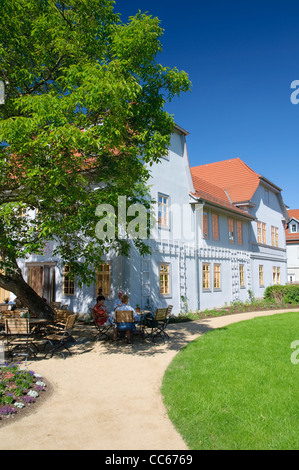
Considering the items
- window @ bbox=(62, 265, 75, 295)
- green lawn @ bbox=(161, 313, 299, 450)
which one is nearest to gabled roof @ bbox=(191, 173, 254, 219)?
window @ bbox=(62, 265, 75, 295)

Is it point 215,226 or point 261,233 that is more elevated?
point 261,233

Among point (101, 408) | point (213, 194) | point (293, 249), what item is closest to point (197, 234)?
point (213, 194)

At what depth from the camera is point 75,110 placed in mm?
7977

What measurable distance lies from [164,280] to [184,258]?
6.12ft

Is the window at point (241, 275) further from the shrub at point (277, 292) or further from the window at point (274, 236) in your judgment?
the window at point (274, 236)

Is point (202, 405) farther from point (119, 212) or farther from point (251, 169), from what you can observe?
point (251, 169)

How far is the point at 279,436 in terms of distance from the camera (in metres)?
4.09

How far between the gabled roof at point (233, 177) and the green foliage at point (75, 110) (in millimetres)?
16922

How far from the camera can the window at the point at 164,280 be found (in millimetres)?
15748

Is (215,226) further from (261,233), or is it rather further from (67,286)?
(67,286)

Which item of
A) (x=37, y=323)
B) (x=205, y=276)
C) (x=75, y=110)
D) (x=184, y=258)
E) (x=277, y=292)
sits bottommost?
(x=37, y=323)

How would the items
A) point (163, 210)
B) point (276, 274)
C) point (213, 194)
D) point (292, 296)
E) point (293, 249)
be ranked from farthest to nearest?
point (293, 249) → point (276, 274) → point (213, 194) → point (292, 296) → point (163, 210)

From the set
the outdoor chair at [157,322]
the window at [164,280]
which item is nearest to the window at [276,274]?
the window at [164,280]

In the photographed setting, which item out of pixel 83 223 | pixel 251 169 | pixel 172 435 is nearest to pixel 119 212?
pixel 83 223
